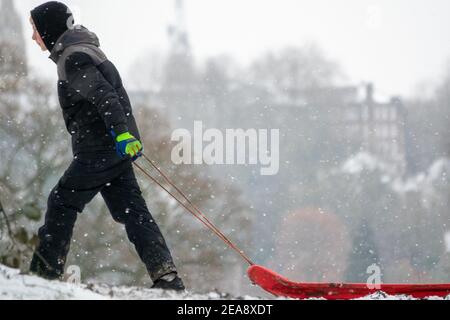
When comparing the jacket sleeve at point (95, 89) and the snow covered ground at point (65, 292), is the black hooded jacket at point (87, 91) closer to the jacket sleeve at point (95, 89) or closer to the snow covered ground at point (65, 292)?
the jacket sleeve at point (95, 89)

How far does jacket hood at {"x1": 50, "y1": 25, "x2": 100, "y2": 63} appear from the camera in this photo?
4508 millimetres

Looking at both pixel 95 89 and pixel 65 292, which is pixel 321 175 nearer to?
pixel 95 89

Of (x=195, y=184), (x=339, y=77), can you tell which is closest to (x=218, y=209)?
(x=195, y=184)

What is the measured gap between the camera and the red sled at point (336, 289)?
4.37 metres

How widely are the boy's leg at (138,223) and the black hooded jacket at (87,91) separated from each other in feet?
0.74

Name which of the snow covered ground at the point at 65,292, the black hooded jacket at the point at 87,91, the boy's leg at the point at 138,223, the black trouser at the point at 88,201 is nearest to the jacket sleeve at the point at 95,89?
the black hooded jacket at the point at 87,91

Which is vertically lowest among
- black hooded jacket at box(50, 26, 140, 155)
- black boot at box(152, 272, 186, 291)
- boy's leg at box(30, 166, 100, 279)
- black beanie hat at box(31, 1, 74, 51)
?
black boot at box(152, 272, 186, 291)

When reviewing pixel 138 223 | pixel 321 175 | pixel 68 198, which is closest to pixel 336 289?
pixel 138 223

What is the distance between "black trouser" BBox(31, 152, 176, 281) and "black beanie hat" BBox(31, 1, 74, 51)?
66 cm

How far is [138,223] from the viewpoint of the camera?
4551 millimetres

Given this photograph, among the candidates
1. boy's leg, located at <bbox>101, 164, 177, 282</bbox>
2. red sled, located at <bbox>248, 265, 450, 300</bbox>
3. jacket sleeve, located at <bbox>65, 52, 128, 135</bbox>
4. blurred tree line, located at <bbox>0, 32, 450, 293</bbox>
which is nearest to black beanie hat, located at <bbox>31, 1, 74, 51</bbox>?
jacket sleeve, located at <bbox>65, 52, 128, 135</bbox>

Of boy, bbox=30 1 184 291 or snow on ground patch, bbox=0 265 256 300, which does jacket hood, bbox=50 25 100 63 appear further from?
snow on ground patch, bbox=0 265 256 300

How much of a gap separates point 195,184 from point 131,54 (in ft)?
160

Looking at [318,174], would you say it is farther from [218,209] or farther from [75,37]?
[75,37]
